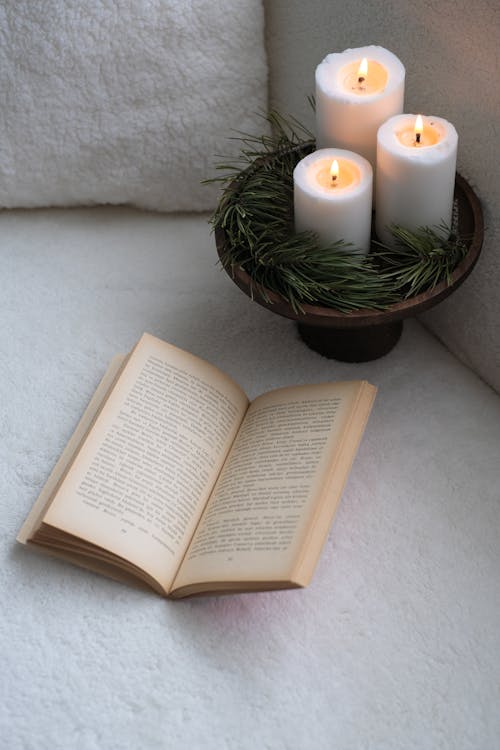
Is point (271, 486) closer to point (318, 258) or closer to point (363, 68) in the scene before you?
point (318, 258)

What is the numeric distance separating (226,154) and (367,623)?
23.5 inches

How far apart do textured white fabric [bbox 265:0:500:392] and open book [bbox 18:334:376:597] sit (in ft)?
0.58

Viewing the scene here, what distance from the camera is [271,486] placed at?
0.88 metres

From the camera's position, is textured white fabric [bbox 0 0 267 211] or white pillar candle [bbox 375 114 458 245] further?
textured white fabric [bbox 0 0 267 211]

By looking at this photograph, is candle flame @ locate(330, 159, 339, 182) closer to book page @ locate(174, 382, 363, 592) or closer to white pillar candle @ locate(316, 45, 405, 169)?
white pillar candle @ locate(316, 45, 405, 169)

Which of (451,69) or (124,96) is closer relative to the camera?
(451,69)

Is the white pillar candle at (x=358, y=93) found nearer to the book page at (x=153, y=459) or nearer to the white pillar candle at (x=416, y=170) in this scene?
the white pillar candle at (x=416, y=170)

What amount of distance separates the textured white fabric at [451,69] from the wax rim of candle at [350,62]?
40 mm

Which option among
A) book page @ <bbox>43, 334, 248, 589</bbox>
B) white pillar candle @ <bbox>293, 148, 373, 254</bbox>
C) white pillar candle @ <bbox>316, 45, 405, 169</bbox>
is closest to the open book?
book page @ <bbox>43, 334, 248, 589</bbox>

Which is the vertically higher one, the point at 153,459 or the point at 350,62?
the point at 350,62

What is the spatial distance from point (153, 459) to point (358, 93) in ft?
1.35

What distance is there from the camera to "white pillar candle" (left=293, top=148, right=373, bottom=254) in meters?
0.90

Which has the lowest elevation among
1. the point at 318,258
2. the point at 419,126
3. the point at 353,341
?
the point at 353,341

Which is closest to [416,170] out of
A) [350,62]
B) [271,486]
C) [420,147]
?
[420,147]
